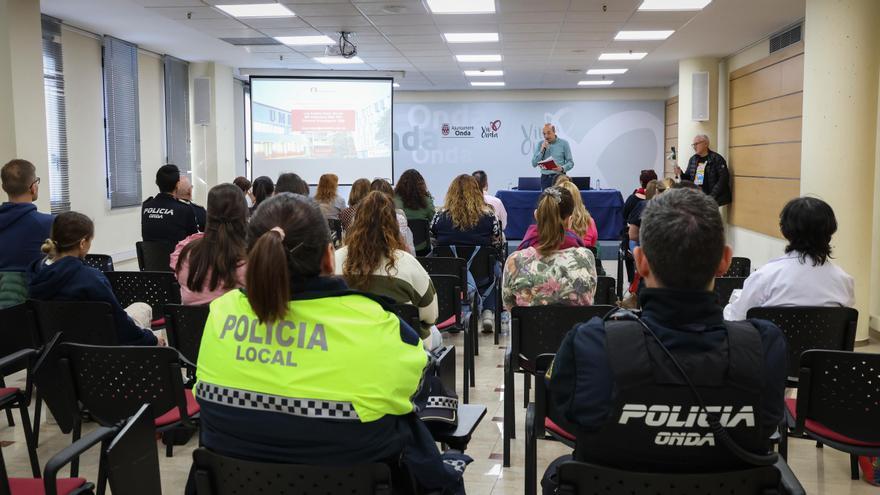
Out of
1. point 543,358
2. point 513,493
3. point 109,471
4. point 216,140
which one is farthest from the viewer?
point 216,140

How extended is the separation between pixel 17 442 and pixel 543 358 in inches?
109

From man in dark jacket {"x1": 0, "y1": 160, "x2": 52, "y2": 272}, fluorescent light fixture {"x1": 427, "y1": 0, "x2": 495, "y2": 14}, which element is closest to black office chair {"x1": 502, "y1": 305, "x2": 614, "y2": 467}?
man in dark jacket {"x1": 0, "y1": 160, "x2": 52, "y2": 272}

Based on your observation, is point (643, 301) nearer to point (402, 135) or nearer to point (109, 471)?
point (109, 471)

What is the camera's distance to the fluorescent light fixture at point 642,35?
9195mm

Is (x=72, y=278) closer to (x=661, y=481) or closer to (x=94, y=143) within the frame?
(x=661, y=481)

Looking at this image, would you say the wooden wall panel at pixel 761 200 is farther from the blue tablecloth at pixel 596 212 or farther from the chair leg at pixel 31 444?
the chair leg at pixel 31 444

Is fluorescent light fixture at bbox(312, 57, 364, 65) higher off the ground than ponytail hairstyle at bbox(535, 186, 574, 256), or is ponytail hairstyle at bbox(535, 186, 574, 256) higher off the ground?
fluorescent light fixture at bbox(312, 57, 364, 65)

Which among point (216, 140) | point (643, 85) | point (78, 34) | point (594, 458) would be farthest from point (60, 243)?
point (643, 85)

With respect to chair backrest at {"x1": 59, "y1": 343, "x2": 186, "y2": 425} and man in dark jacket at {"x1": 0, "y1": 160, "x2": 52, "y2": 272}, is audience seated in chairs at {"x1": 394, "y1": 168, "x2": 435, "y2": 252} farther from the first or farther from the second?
chair backrest at {"x1": 59, "y1": 343, "x2": 186, "y2": 425}

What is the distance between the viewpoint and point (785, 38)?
29.8 ft

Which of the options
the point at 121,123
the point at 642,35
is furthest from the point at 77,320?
the point at 642,35

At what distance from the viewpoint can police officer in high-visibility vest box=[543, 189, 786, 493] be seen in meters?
1.46

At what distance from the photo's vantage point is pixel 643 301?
157 centimetres

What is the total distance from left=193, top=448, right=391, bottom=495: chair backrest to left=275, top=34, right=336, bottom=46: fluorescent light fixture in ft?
28.1
